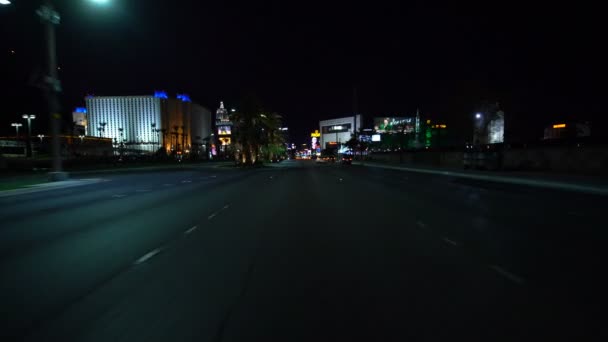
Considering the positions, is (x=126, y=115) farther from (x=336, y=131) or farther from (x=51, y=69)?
(x=51, y=69)

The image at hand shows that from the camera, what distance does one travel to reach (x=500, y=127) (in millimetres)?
64750

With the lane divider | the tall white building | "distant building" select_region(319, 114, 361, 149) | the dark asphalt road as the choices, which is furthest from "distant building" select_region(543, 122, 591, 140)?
the tall white building

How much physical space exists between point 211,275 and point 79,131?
18575 cm

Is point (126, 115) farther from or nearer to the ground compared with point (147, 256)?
farther from the ground

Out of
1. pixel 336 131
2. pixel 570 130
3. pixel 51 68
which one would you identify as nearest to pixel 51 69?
pixel 51 68

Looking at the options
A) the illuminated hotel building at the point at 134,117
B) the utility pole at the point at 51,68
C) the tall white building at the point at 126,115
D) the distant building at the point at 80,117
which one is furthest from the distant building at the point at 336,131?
the utility pole at the point at 51,68

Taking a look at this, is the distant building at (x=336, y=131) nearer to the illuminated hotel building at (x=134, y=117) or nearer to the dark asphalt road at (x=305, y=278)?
the illuminated hotel building at (x=134, y=117)

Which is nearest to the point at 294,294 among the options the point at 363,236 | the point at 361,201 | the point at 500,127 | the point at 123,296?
the point at 123,296

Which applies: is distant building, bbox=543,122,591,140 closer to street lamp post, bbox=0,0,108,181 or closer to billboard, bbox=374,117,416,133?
street lamp post, bbox=0,0,108,181

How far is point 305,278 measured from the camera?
19.4ft

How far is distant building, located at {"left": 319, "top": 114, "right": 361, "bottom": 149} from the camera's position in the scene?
172625 millimetres

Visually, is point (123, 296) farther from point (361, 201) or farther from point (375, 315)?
point (361, 201)

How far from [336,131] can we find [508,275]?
17669cm

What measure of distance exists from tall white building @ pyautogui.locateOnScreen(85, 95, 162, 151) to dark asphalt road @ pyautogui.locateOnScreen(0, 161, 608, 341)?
604 feet
